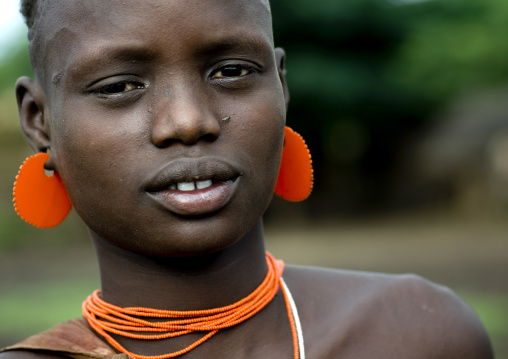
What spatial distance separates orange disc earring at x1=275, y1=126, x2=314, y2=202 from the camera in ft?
7.89

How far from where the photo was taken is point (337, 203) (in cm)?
2161

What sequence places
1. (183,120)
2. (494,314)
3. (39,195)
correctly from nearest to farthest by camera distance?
(183,120)
(39,195)
(494,314)

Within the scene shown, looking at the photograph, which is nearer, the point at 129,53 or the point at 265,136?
the point at 129,53

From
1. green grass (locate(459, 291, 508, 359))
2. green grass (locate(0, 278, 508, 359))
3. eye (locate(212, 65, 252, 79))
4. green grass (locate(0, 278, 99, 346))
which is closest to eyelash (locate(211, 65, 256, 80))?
eye (locate(212, 65, 252, 79))

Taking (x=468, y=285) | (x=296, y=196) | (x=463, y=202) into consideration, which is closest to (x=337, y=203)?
(x=463, y=202)

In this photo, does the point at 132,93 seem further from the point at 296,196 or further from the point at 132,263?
the point at 296,196

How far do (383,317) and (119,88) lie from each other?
1145mm

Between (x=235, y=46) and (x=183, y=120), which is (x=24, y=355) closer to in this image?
(x=183, y=120)

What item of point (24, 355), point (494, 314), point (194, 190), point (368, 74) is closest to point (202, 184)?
point (194, 190)

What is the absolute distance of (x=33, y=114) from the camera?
7.60 feet

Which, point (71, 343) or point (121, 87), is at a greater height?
point (121, 87)

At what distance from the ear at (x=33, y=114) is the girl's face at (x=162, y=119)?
0.59 ft

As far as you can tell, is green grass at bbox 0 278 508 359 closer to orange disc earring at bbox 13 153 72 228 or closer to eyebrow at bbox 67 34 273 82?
orange disc earring at bbox 13 153 72 228

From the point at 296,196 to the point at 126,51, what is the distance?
82 cm
